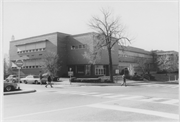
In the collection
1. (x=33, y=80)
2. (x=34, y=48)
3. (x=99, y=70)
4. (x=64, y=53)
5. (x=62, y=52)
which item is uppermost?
(x=34, y=48)

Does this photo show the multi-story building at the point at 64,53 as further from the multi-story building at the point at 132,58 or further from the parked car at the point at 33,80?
the parked car at the point at 33,80

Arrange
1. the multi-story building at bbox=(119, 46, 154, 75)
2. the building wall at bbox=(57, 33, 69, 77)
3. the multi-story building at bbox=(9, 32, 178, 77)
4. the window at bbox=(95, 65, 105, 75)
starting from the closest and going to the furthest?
1. the multi-story building at bbox=(9, 32, 178, 77)
2. the window at bbox=(95, 65, 105, 75)
3. the building wall at bbox=(57, 33, 69, 77)
4. the multi-story building at bbox=(119, 46, 154, 75)

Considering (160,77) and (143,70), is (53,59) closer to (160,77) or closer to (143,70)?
(143,70)

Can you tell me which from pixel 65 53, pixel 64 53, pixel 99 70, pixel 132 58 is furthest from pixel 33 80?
pixel 132 58

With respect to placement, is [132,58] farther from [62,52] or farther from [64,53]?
[62,52]

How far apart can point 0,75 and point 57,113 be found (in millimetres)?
2987

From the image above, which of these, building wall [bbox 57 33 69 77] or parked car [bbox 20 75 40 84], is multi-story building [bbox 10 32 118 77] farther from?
parked car [bbox 20 75 40 84]

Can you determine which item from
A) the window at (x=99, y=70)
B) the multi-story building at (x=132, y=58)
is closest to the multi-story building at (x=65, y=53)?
the window at (x=99, y=70)

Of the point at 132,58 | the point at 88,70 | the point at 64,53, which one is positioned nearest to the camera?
the point at 88,70

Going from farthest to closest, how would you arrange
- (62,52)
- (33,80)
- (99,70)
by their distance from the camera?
(62,52), (99,70), (33,80)

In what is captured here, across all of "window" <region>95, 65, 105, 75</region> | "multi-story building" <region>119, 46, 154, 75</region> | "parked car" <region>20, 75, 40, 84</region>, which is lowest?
"parked car" <region>20, 75, 40, 84</region>

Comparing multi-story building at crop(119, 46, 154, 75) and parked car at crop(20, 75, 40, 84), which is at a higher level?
multi-story building at crop(119, 46, 154, 75)

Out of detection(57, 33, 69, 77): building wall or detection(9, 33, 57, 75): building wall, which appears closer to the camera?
detection(57, 33, 69, 77): building wall

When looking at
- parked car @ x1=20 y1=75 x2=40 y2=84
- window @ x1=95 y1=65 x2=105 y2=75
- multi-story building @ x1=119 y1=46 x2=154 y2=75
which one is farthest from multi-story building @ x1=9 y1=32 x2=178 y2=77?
parked car @ x1=20 y1=75 x2=40 y2=84
